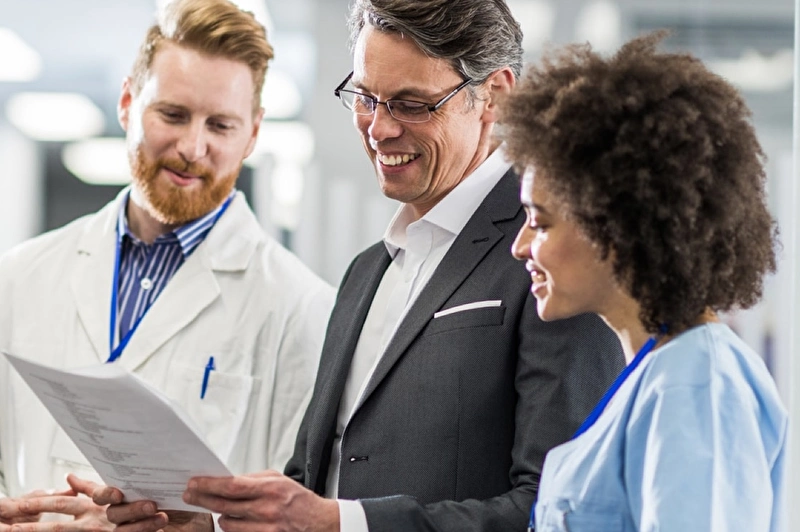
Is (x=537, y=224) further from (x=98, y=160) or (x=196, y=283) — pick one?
(x=98, y=160)

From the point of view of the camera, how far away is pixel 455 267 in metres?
1.64

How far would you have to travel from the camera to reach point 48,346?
2.19 m

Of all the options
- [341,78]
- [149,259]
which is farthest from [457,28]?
[341,78]

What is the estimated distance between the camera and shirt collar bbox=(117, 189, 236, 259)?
7.44 feet

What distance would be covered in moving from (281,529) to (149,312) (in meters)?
0.92

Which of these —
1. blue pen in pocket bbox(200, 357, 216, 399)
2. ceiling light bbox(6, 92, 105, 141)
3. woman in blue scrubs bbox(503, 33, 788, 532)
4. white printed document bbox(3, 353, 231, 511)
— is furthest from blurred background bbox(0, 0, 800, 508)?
woman in blue scrubs bbox(503, 33, 788, 532)

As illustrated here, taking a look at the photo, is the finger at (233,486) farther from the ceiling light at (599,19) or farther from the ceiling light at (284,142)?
the ceiling light at (599,19)

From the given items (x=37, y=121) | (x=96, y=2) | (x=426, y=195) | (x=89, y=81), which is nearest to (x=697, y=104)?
(x=426, y=195)

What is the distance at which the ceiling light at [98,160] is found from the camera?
7422 millimetres

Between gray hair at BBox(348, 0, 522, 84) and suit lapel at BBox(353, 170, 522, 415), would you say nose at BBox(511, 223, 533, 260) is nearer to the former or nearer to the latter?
suit lapel at BBox(353, 170, 522, 415)

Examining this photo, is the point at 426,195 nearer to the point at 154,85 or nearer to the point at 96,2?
the point at 154,85

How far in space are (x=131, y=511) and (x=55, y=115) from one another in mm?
5642

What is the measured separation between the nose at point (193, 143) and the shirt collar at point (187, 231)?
0.15m

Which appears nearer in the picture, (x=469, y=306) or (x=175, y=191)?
(x=469, y=306)
